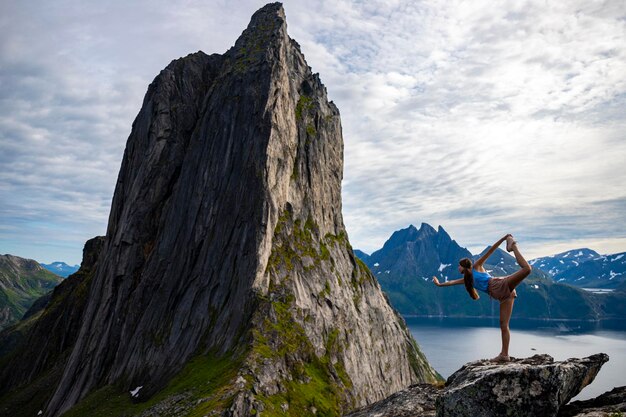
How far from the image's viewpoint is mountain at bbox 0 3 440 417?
200 ft

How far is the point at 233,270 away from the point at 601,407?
65.2m

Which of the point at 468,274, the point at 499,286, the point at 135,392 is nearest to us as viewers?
the point at 499,286

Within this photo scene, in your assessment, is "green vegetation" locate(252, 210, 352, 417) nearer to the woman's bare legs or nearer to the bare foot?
the woman's bare legs

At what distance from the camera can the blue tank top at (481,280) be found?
1528cm

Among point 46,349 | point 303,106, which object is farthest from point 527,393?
point 46,349

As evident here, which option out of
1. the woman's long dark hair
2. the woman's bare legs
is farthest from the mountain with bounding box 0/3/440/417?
the woman's bare legs

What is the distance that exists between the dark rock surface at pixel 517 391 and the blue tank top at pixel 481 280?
3.00 metres

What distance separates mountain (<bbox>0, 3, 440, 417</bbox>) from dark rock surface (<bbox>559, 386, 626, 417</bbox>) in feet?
134

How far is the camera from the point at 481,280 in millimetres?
15367

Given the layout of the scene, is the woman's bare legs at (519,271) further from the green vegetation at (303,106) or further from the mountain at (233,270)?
the green vegetation at (303,106)

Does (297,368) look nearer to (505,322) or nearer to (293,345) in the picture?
(293,345)

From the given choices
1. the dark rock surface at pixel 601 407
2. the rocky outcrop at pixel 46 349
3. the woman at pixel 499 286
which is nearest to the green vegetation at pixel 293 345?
the woman at pixel 499 286

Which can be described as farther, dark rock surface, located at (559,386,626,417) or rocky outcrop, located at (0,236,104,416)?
rocky outcrop, located at (0,236,104,416)

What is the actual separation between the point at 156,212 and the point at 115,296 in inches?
786
